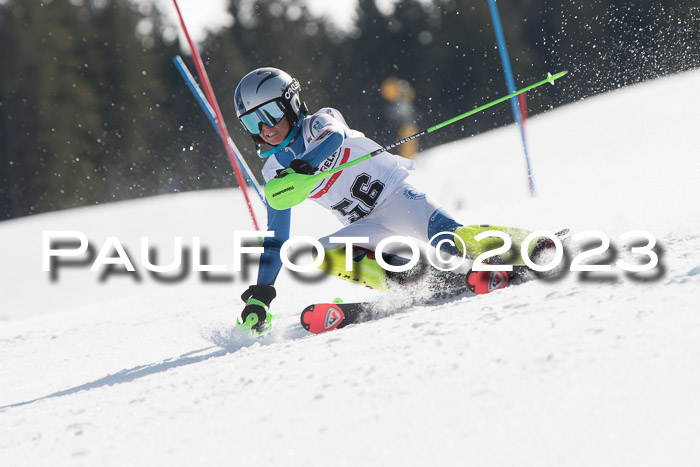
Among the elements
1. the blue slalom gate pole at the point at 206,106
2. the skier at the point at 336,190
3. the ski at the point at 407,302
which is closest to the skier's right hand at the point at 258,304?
the skier at the point at 336,190

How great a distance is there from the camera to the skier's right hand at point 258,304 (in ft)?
12.4

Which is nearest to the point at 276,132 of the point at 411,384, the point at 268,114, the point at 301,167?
the point at 268,114

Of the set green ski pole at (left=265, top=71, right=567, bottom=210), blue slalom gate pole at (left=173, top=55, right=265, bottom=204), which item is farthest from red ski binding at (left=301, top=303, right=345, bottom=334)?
blue slalom gate pole at (left=173, top=55, right=265, bottom=204)

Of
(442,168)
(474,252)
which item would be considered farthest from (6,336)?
(442,168)

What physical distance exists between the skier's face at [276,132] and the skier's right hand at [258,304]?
719 mm

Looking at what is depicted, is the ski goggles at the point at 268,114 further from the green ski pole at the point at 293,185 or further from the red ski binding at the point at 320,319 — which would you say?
the red ski binding at the point at 320,319

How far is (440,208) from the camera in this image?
3740mm

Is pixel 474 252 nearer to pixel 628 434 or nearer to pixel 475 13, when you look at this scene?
pixel 628 434

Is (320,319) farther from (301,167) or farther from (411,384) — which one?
(411,384)

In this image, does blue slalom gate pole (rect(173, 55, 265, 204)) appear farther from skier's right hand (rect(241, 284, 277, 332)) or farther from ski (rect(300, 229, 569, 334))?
ski (rect(300, 229, 569, 334))

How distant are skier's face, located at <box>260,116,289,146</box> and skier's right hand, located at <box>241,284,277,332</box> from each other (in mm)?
719

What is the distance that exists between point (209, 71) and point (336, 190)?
3021 centimetres

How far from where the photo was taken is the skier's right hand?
378 centimetres

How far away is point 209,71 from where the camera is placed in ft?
107
